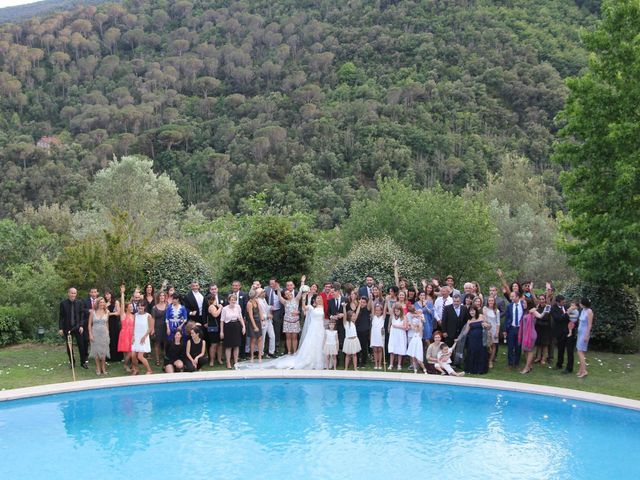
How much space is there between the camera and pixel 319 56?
76.7 m

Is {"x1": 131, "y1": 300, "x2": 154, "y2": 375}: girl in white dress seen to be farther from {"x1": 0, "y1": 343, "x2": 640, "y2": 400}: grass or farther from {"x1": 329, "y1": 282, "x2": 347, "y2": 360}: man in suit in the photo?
{"x1": 329, "y1": 282, "x2": 347, "y2": 360}: man in suit

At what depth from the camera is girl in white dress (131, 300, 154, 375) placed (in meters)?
13.4

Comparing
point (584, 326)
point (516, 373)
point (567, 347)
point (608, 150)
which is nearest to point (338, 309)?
point (516, 373)

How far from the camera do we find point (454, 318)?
13.7 m

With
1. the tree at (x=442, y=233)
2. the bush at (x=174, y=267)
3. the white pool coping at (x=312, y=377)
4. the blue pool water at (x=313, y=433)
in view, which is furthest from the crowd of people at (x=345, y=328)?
the tree at (x=442, y=233)

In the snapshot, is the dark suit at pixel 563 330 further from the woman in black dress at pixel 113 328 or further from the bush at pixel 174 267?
the woman in black dress at pixel 113 328

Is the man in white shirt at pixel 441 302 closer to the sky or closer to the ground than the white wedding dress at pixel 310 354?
closer to the sky

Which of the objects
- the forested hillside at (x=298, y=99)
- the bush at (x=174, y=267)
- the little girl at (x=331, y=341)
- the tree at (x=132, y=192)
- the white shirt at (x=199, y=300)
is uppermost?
the forested hillside at (x=298, y=99)

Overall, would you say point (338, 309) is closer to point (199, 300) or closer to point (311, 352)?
point (311, 352)

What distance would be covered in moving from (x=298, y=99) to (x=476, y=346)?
199 ft

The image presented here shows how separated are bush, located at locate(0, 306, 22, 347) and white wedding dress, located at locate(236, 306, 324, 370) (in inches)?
251

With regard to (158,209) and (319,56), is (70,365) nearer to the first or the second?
(158,209)

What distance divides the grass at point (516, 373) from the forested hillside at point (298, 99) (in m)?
31.1

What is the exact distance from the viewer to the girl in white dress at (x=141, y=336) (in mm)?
13398
